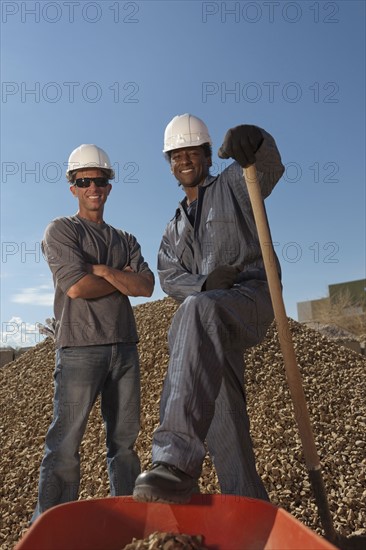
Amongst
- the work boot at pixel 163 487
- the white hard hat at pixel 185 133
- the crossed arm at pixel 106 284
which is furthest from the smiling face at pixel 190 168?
the work boot at pixel 163 487

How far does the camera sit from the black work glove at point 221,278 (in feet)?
8.25

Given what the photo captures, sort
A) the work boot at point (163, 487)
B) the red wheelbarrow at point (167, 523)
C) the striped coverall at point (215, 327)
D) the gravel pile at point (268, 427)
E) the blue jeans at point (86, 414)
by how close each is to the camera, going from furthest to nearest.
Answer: the gravel pile at point (268, 427), the blue jeans at point (86, 414), the striped coverall at point (215, 327), the work boot at point (163, 487), the red wheelbarrow at point (167, 523)

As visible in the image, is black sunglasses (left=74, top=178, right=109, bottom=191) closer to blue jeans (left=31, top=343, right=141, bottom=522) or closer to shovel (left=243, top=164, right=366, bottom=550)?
blue jeans (left=31, top=343, right=141, bottom=522)

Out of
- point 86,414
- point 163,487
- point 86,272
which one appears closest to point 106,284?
point 86,272

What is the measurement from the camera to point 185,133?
301cm

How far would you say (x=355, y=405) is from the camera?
6.05 metres

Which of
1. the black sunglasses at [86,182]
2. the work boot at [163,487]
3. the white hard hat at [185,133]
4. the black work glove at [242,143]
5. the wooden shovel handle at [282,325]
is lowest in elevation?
the work boot at [163,487]

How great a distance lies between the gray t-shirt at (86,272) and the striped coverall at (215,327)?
491mm

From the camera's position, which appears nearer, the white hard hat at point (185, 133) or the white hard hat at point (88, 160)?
the white hard hat at point (185, 133)

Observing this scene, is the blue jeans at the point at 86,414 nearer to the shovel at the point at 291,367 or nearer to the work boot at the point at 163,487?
the shovel at the point at 291,367

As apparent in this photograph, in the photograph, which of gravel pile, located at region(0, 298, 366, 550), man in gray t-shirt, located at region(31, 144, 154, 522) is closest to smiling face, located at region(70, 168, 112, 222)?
man in gray t-shirt, located at region(31, 144, 154, 522)

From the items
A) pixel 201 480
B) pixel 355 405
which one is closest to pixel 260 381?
pixel 355 405

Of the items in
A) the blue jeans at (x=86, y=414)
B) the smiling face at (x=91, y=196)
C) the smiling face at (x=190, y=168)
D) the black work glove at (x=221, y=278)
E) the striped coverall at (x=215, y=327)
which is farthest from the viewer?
the smiling face at (x=91, y=196)

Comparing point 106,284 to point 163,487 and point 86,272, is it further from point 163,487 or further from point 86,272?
point 163,487
